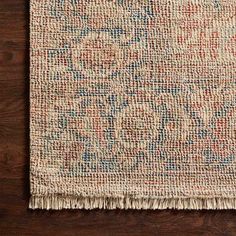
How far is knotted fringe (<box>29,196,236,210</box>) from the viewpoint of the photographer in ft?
2.42

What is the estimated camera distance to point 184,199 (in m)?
0.74

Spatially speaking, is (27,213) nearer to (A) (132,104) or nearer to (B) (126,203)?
(B) (126,203)

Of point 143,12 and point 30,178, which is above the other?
point 143,12

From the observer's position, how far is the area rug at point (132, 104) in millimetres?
738

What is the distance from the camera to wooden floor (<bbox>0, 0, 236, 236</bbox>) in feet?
2.45

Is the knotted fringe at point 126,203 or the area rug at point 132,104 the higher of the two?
the area rug at point 132,104

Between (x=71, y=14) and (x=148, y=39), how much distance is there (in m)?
0.17

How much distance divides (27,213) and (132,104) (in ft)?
1.06

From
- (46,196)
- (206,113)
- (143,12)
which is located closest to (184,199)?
(206,113)

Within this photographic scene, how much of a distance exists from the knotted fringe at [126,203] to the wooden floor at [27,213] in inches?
0.7

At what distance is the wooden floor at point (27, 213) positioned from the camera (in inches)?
29.4

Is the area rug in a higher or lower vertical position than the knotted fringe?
higher

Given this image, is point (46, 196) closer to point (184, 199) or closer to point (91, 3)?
point (184, 199)

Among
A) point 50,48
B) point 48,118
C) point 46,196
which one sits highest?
point 50,48
